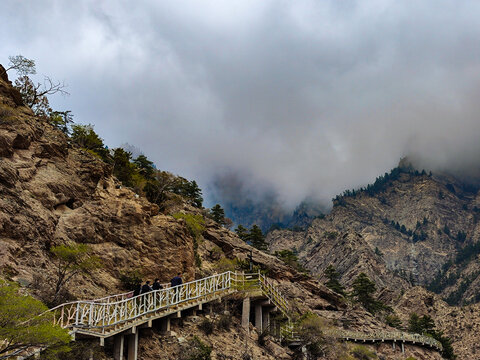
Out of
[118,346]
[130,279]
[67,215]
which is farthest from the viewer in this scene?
[67,215]

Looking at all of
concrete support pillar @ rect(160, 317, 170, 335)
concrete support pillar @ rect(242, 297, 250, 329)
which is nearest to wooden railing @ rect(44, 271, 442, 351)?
concrete support pillar @ rect(160, 317, 170, 335)

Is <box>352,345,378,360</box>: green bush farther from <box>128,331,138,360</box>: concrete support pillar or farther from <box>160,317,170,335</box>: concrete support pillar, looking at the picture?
<box>128,331,138,360</box>: concrete support pillar

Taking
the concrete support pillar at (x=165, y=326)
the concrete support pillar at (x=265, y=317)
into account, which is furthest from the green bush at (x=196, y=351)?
the concrete support pillar at (x=265, y=317)

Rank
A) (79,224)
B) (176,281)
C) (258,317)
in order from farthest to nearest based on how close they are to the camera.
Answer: (258,317)
(79,224)
(176,281)

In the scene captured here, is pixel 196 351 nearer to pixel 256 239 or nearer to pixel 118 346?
pixel 118 346

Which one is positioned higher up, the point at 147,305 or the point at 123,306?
the point at 147,305

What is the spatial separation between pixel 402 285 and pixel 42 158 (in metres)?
139

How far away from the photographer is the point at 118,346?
63.0 ft

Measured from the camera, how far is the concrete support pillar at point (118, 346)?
1903cm

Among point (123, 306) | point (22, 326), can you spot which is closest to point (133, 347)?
point (123, 306)

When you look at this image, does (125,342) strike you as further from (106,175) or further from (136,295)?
(106,175)

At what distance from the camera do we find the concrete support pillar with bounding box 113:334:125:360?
62.4 ft

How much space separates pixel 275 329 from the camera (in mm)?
32125

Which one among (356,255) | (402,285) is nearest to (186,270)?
(356,255)
